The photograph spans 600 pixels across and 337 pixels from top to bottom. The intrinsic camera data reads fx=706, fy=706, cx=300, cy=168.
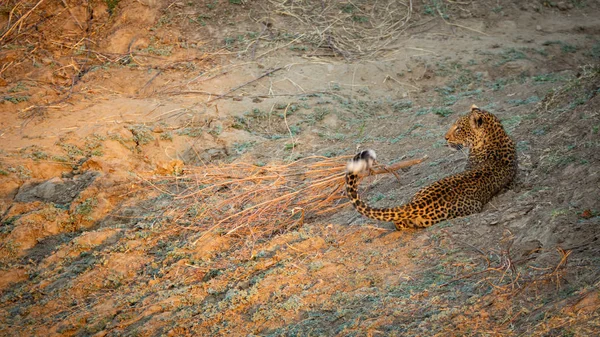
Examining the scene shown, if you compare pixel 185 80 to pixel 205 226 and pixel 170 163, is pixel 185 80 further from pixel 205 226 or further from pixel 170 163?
pixel 205 226

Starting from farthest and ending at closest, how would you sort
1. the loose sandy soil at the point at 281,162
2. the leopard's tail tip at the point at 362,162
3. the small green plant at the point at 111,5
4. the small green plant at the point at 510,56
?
the small green plant at the point at 111,5
the small green plant at the point at 510,56
the leopard's tail tip at the point at 362,162
the loose sandy soil at the point at 281,162

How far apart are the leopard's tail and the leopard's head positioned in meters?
1.35

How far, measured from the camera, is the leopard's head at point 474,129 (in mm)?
6160

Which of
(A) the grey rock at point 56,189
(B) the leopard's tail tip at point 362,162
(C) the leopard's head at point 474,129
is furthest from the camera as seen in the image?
(A) the grey rock at point 56,189

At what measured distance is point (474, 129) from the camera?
6258 mm

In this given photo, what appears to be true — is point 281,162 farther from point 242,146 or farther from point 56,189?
point 56,189

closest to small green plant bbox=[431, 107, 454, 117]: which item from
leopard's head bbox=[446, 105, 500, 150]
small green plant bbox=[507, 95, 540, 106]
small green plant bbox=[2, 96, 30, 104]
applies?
small green plant bbox=[507, 95, 540, 106]

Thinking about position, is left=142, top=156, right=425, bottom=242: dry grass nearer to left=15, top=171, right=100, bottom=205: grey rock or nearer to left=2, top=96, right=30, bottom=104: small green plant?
left=15, top=171, right=100, bottom=205: grey rock

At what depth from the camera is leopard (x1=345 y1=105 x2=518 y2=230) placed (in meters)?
5.19

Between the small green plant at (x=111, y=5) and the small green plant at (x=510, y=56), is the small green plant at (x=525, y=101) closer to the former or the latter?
the small green plant at (x=510, y=56)

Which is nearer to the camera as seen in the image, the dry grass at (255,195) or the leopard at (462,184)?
the leopard at (462,184)

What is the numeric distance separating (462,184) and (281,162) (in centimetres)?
279

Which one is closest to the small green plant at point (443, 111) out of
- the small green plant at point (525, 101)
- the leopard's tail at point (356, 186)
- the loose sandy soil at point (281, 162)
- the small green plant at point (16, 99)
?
the loose sandy soil at point (281, 162)

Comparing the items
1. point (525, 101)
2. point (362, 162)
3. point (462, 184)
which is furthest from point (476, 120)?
point (525, 101)
